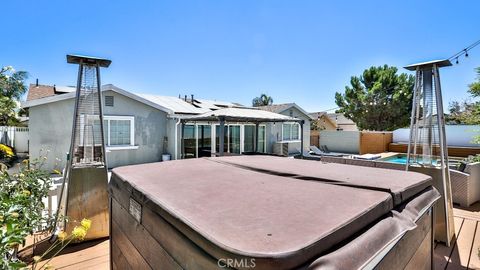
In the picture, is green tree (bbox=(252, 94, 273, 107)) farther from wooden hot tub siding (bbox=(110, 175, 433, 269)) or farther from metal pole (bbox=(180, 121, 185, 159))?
→ wooden hot tub siding (bbox=(110, 175, 433, 269))

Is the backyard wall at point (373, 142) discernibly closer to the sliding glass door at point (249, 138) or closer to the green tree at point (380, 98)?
the green tree at point (380, 98)

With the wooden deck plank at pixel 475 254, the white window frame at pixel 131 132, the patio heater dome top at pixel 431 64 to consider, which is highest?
the patio heater dome top at pixel 431 64

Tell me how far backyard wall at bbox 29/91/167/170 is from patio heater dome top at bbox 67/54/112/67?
18.1ft

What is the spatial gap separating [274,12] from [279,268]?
347 inches

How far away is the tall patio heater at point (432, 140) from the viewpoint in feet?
12.0

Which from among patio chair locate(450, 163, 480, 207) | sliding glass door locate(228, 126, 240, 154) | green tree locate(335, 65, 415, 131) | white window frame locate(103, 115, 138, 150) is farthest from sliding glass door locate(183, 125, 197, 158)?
green tree locate(335, 65, 415, 131)

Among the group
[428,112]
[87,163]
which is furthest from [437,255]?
[87,163]

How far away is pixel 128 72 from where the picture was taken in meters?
13.5

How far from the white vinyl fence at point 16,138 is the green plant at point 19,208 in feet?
46.6

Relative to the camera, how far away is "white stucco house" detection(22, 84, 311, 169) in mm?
8305

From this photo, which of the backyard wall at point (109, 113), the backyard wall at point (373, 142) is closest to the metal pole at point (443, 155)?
the backyard wall at point (109, 113)

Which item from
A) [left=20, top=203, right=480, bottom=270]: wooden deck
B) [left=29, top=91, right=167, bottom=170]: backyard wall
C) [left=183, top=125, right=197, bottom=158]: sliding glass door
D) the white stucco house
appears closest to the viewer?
[left=20, top=203, right=480, bottom=270]: wooden deck

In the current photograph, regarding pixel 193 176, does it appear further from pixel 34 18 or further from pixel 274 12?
pixel 34 18

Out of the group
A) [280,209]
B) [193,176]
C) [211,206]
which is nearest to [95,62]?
[193,176]
